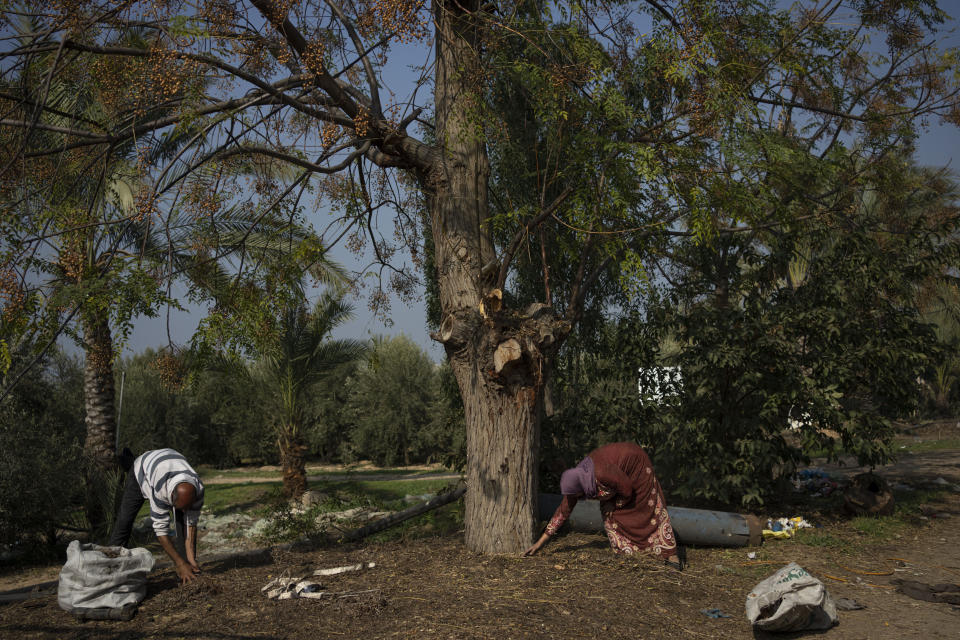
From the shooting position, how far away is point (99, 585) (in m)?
5.36

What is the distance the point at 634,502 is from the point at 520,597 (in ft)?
5.31

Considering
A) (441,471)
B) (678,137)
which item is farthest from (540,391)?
(441,471)

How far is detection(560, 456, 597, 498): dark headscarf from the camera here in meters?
6.00

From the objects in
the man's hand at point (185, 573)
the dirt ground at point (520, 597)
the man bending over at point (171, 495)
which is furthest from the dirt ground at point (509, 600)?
the man bending over at point (171, 495)

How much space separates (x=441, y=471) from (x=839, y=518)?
52.6 ft

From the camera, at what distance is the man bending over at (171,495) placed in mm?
5773

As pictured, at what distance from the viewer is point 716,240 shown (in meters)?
9.46

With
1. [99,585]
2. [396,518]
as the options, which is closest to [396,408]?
[396,518]

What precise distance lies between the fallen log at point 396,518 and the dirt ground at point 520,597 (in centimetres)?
77

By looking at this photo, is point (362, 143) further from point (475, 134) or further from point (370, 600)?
point (370, 600)

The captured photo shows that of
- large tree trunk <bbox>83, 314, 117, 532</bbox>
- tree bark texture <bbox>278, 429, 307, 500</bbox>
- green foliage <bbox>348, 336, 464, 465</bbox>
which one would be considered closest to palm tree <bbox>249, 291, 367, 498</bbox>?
tree bark texture <bbox>278, 429, 307, 500</bbox>

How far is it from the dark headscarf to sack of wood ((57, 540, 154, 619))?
3688 mm

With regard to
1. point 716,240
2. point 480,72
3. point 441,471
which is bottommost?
point 441,471

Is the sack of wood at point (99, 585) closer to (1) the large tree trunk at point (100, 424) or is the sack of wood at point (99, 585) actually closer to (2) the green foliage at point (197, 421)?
(1) the large tree trunk at point (100, 424)
